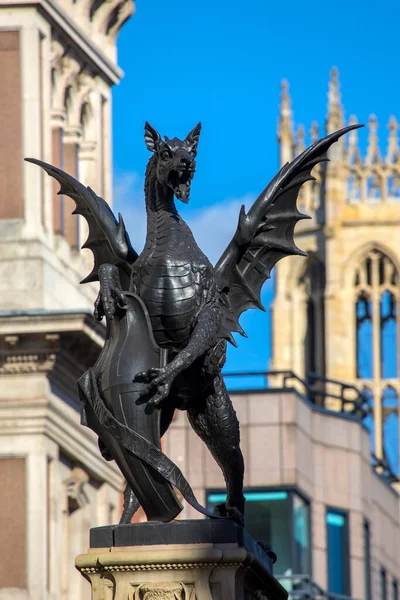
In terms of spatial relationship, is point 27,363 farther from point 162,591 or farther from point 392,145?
point 392,145

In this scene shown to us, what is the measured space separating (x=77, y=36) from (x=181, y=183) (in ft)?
84.5

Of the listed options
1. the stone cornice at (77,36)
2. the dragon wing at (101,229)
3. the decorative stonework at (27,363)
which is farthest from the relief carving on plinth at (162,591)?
the stone cornice at (77,36)

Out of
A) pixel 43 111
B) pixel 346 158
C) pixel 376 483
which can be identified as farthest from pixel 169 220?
pixel 346 158

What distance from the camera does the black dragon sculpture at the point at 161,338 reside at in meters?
14.9

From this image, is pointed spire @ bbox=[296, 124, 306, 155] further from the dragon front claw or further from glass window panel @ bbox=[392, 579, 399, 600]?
the dragon front claw

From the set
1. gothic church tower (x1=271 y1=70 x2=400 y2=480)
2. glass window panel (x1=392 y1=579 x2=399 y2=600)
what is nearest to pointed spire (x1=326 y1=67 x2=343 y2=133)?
gothic church tower (x1=271 y1=70 x2=400 y2=480)

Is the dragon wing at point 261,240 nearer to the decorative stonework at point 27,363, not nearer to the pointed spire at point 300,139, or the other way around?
the decorative stonework at point 27,363

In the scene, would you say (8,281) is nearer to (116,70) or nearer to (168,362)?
(116,70)

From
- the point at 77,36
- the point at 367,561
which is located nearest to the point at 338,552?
the point at 367,561

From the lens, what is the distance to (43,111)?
39.0m

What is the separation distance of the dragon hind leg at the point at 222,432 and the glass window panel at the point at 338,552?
3393cm

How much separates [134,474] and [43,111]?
80.3 feet

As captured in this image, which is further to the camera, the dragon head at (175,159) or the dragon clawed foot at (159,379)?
the dragon head at (175,159)

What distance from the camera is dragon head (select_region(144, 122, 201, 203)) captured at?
611 inches
